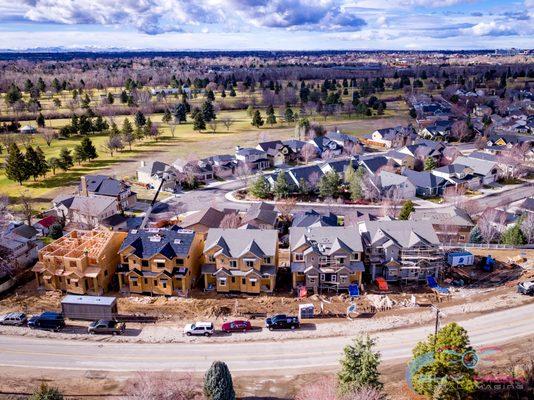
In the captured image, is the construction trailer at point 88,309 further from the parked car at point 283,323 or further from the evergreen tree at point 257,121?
the evergreen tree at point 257,121

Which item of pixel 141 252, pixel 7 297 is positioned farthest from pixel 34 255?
pixel 141 252

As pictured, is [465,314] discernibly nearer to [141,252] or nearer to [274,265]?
[274,265]

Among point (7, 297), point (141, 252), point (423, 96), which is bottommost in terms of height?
point (7, 297)

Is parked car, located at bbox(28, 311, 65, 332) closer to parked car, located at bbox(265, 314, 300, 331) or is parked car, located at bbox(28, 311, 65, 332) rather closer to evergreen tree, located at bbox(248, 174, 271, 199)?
parked car, located at bbox(265, 314, 300, 331)

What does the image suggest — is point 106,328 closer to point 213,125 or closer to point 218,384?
point 218,384

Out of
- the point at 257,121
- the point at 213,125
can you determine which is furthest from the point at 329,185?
the point at 213,125
